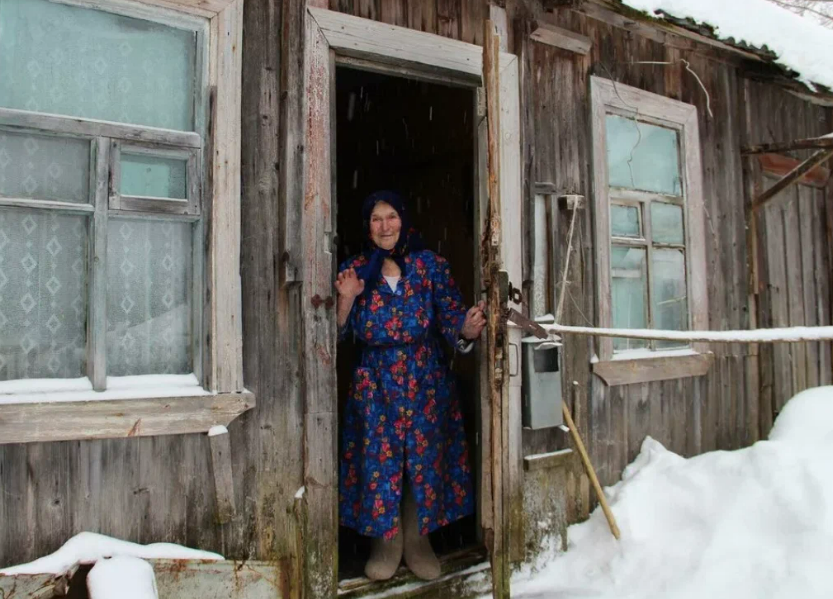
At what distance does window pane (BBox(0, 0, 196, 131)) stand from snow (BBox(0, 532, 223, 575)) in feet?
5.69

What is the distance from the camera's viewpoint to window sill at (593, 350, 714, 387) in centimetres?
491

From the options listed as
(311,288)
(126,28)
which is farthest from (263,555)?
(126,28)

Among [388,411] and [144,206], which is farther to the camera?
[388,411]

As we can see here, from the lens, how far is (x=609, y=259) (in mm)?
4969

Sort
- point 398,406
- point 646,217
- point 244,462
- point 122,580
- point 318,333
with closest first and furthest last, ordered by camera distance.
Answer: point 122,580, point 244,462, point 318,333, point 398,406, point 646,217

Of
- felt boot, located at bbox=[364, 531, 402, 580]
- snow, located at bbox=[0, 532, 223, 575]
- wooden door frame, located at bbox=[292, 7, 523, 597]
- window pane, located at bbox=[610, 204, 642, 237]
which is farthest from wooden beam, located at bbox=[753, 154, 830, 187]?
snow, located at bbox=[0, 532, 223, 575]

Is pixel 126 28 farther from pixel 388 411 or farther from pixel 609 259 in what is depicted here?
pixel 609 259

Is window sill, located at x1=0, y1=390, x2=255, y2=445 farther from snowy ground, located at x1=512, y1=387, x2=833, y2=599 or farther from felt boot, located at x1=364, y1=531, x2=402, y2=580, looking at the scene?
snowy ground, located at x1=512, y1=387, x2=833, y2=599

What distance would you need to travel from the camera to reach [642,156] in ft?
17.7

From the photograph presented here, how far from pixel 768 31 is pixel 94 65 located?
508 cm

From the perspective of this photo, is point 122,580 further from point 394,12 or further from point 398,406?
point 394,12

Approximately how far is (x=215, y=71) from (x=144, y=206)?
27.7 inches

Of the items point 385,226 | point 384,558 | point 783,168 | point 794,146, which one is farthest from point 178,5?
point 783,168

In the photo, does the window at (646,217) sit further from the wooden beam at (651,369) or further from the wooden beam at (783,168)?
the wooden beam at (783,168)
